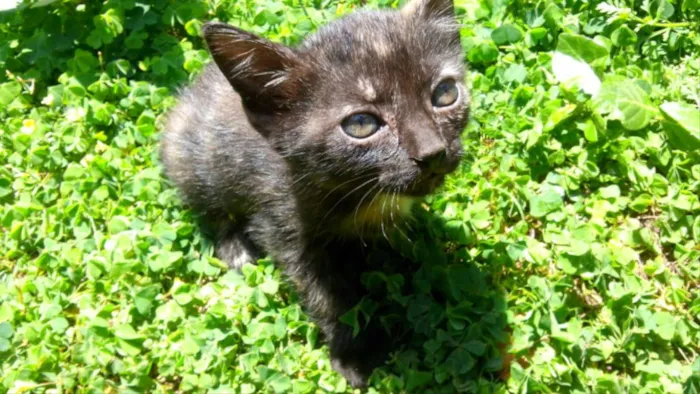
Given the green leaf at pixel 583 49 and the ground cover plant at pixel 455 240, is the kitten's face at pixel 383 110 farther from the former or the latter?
the green leaf at pixel 583 49

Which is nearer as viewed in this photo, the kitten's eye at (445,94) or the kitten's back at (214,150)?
the kitten's eye at (445,94)

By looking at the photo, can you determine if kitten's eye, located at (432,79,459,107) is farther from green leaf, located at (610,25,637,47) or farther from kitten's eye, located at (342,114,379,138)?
green leaf, located at (610,25,637,47)

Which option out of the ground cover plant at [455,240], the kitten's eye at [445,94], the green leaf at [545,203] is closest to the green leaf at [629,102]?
the ground cover plant at [455,240]

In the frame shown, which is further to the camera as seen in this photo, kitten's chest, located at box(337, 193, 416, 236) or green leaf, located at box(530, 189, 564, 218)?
green leaf, located at box(530, 189, 564, 218)

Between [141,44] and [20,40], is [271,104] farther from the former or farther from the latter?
[20,40]

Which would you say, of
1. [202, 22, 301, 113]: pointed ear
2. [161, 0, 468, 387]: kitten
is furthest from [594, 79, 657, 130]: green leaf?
[202, 22, 301, 113]: pointed ear

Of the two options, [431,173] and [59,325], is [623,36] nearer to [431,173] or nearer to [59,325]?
[431,173]

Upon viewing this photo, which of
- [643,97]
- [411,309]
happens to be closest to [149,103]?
[411,309]
